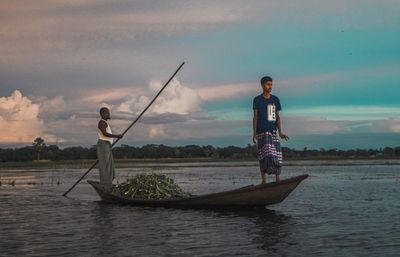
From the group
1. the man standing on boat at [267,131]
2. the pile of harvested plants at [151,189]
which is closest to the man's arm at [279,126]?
Answer: the man standing on boat at [267,131]

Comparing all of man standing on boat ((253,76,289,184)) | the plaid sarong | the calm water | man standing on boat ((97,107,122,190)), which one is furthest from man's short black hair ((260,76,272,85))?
man standing on boat ((97,107,122,190))

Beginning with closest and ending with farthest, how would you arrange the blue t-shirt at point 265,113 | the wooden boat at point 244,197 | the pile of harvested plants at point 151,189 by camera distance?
the wooden boat at point 244,197 < the blue t-shirt at point 265,113 < the pile of harvested plants at point 151,189

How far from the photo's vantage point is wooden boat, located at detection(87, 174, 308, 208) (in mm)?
11188

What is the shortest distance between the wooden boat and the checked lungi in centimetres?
251

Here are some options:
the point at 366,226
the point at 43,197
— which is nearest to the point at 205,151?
the point at 43,197

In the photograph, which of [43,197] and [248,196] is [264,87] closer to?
[248,196]

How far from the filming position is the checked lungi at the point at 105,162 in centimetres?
1507

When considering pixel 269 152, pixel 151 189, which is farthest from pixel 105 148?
pixel 269 152

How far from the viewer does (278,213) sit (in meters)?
11.6

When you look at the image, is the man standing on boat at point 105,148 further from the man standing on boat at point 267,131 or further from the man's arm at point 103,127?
the man standing on boat at point 267,131

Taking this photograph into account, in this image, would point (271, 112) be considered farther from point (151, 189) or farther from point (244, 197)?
point (151, 189)

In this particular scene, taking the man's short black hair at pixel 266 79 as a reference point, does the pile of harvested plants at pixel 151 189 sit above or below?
below

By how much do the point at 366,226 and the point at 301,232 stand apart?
143cm

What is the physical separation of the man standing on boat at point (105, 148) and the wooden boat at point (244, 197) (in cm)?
252
